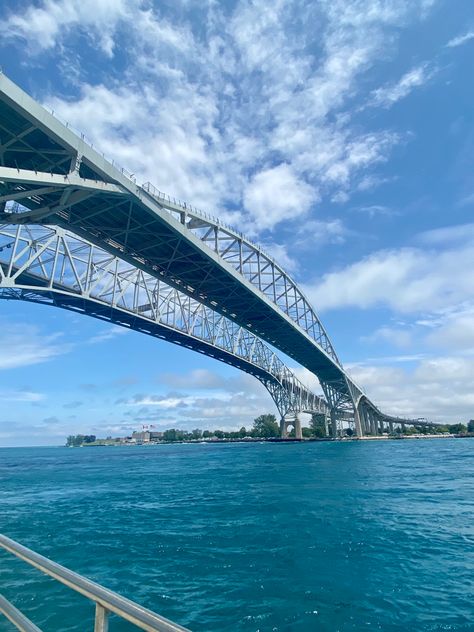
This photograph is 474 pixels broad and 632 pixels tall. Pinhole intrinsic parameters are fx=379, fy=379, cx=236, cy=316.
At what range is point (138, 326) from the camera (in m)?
47.0

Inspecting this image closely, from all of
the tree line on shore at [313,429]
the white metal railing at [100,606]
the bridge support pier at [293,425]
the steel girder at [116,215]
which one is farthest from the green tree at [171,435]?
the white metal railing at [100,606]

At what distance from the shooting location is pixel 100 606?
1.99m

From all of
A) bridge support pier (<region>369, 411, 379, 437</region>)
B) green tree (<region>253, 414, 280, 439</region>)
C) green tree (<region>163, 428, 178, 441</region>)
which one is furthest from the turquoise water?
green tree (<region>163, 428, 178, 441</region>)

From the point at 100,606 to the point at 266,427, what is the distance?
5214 inches

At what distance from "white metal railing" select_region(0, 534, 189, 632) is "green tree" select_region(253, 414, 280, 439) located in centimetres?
12621

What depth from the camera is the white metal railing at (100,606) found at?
1.68 m

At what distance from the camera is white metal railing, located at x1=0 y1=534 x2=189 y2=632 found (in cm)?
168

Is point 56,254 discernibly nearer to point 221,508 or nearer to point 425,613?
point 221,508

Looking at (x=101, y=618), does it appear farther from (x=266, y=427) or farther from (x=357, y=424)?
(x=266, y=427)

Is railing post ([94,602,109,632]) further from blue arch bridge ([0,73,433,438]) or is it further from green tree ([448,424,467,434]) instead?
green tree ([448,424,467,434])

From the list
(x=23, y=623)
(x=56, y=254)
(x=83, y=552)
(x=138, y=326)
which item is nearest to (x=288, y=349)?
(x=138, y=326)

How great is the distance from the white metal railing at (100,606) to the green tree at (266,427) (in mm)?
126212

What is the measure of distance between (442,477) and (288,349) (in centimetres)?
4397

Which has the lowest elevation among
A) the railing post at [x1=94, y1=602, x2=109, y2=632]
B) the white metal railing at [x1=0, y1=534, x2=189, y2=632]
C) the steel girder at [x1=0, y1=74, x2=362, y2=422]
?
the railing post at [x1=94, y1=602, x2=109, y2=632]
